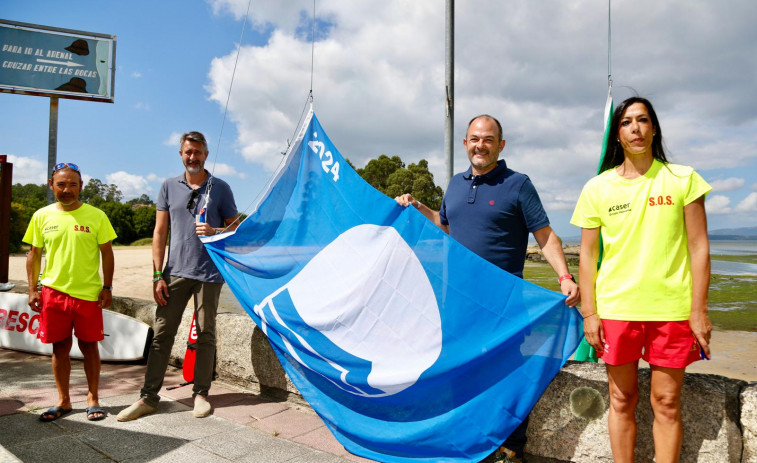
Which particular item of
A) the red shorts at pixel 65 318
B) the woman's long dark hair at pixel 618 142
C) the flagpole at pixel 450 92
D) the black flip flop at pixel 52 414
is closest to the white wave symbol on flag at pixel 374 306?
the woman's long dark hair at pixel 618 142

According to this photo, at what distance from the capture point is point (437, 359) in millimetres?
2697

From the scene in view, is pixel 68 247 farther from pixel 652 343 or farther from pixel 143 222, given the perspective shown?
pixel 143 222

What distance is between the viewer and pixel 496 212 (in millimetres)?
2709

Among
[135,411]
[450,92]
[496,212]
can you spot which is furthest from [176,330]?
[450,92]

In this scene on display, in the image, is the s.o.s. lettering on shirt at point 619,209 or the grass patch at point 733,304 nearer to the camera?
the s.o.s. lettering on shirt at point 619,209

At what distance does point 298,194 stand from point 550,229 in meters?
1.75

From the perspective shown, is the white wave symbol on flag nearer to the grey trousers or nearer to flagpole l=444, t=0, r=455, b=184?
the grey trousers

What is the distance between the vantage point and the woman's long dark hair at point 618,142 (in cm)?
224

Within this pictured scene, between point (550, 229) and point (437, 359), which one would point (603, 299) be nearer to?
point (550, 229)

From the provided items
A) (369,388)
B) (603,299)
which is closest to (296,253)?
(369,388)

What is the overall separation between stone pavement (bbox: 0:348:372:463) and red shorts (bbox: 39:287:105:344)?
0.56 m

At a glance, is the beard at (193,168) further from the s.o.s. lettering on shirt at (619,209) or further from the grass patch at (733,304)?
the grass patch at (733,304)

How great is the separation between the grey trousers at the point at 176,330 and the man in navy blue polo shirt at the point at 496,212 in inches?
79.3

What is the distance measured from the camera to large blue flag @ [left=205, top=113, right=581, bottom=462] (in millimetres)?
2572
